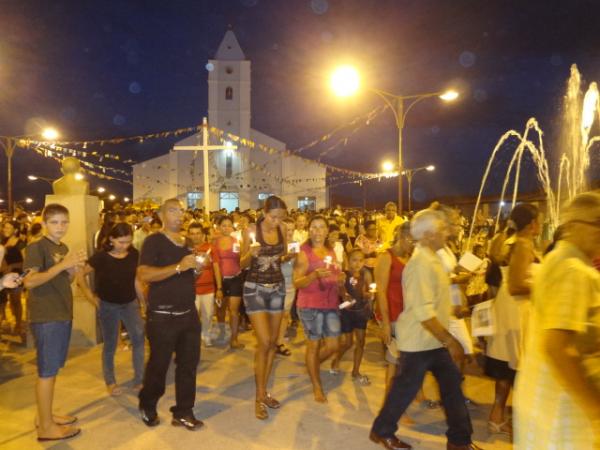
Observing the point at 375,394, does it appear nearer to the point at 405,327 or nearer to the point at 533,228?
the point at 405,327

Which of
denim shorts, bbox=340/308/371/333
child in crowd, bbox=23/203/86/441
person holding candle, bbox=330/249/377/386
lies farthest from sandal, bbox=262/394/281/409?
child in crowd, bbox=23/203/86/441

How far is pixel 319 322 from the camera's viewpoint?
5273 mm

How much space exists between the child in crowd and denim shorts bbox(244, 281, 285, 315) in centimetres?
156

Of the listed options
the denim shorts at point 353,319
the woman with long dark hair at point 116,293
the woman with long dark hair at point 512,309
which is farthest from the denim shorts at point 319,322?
the woman with long dark hair at point 116,293

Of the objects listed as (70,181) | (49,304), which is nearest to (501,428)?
(49,304)

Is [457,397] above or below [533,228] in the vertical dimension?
below

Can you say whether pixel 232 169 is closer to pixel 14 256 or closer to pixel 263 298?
pixel 14 256

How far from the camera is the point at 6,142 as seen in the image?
18438 mm

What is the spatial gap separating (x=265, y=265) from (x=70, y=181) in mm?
3910

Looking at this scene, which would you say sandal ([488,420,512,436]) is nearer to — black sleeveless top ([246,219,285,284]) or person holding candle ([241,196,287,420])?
person holding candle ([241,196,287,420])

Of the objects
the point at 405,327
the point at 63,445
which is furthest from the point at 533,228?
the point at 63,445

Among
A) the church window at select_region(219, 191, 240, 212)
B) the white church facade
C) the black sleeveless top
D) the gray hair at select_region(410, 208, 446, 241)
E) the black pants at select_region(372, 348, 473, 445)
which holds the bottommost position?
the black pants at select_region(372, 348, 473, 445)

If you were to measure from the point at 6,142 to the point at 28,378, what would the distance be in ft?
51.0

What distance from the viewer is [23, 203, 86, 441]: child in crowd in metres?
4.05
